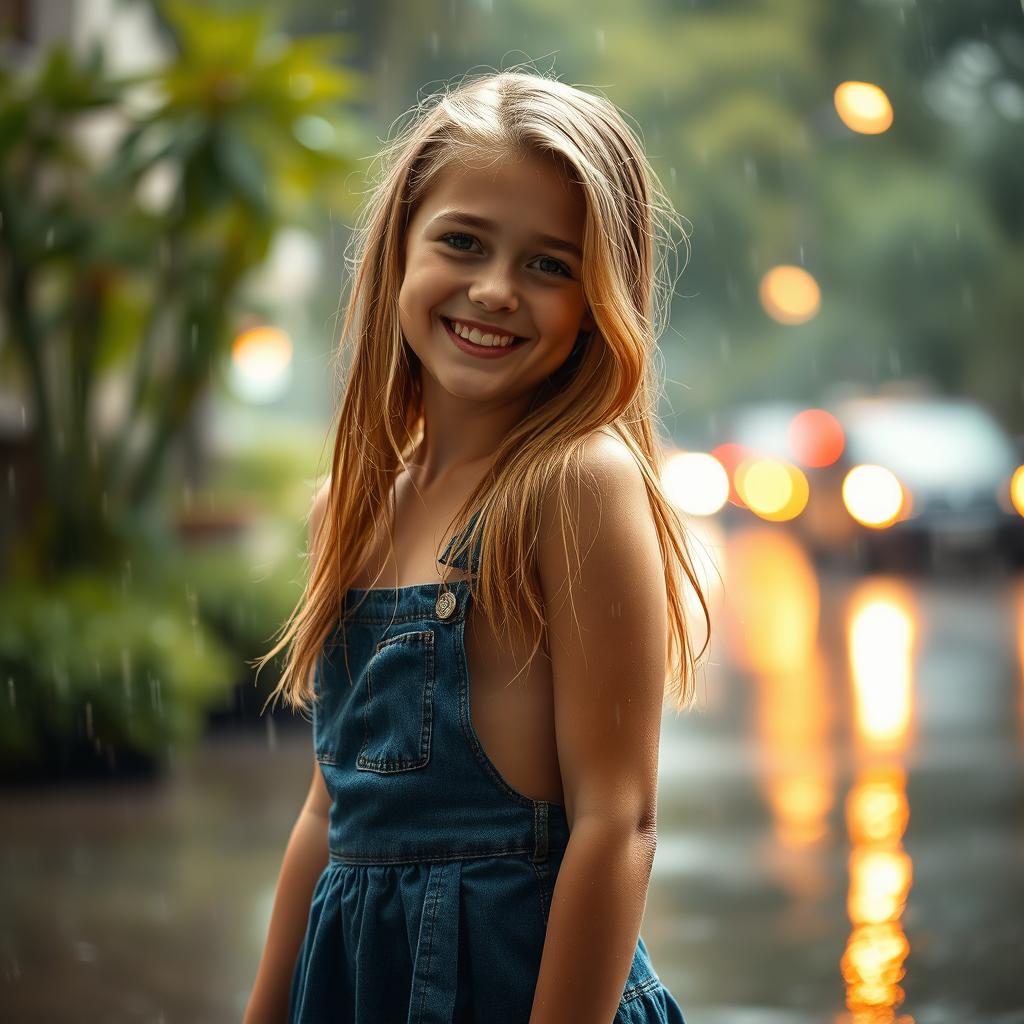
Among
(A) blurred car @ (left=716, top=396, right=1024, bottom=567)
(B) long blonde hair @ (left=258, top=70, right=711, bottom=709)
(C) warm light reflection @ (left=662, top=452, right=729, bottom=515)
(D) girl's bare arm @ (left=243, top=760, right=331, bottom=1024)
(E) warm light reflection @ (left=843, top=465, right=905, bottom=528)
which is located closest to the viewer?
(B) long blonde hair @ (left=258, top=70, right=711, bottom=709)

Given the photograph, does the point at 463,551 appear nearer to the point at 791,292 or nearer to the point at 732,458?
the point at 732,458

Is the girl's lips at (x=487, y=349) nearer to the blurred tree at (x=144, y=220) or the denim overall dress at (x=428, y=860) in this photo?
the denim overall dress at (x=428, y=860)

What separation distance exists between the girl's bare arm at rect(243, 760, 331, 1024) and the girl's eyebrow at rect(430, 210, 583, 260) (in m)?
0.76

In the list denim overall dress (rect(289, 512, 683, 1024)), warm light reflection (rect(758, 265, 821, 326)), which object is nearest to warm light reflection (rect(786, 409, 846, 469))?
warm light reflection (rect(758, 265, 821, 326))

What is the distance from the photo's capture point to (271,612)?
8.77 meters

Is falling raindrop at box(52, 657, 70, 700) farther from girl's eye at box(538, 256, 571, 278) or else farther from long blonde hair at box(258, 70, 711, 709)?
girl's eye at box(538, 256, 571, 278)

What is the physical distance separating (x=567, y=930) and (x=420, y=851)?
8.6 inches

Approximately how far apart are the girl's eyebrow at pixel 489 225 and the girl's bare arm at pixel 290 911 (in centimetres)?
76

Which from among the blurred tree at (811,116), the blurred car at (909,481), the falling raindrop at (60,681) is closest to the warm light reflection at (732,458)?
the blurred tree at (811,116)

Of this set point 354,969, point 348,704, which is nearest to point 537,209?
point 348,704

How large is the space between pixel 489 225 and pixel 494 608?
1.57 ft

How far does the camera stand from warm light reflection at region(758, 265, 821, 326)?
87.7ft

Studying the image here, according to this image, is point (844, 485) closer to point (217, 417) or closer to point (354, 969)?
point (217, 417)

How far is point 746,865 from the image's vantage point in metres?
5.88
